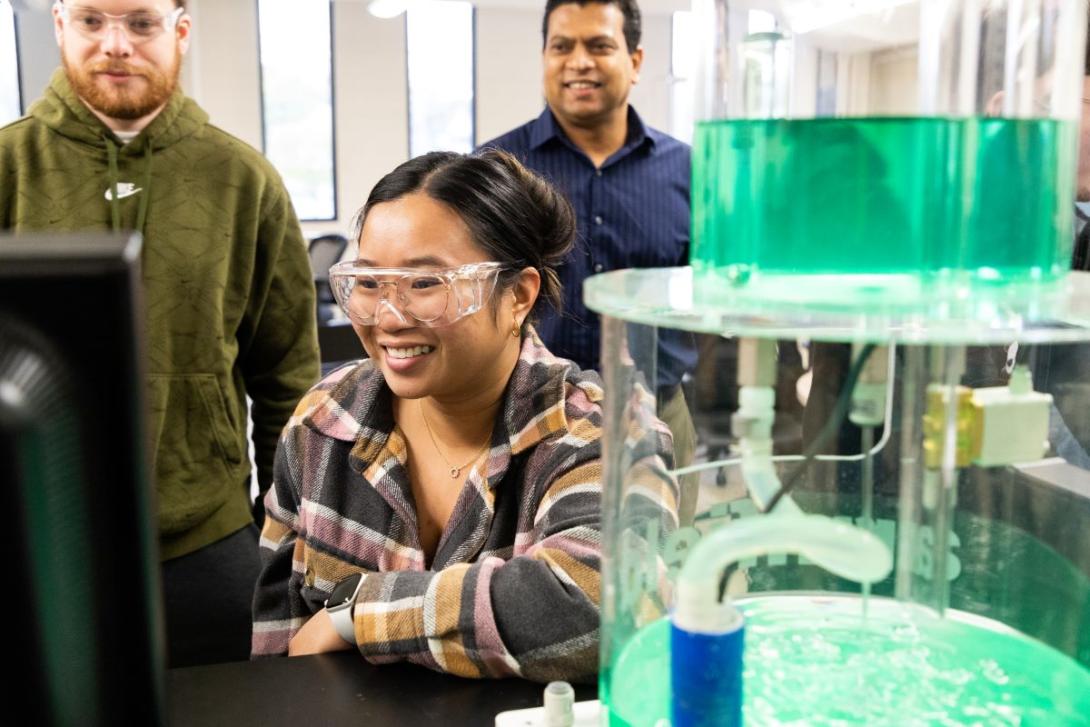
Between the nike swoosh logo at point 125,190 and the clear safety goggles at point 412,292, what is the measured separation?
2.08 feet

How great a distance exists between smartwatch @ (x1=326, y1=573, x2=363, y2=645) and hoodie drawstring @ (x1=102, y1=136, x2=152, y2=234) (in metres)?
0.88

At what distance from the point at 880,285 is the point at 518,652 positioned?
556 mm

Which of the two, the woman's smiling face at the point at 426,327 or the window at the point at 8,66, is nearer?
the woman's smiling face at the point at 426,327

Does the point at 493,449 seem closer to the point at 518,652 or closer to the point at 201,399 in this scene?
the point at 518,652

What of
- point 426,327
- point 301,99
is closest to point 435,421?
point 426,327

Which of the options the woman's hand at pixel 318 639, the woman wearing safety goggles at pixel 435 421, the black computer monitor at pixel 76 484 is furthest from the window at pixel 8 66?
the black computer monitor at pixel 76 484

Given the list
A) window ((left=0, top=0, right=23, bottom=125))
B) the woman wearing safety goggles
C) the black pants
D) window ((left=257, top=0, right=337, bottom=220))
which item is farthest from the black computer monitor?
window ((left=257, top=0, right=337, bottom=220))

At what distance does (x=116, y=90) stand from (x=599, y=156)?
1011 millimetres

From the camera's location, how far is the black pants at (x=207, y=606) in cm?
171

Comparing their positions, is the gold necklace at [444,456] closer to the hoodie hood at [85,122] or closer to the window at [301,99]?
the hoodie hood at [85,122]

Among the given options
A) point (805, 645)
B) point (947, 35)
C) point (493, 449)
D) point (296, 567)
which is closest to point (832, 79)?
point (947, 35)

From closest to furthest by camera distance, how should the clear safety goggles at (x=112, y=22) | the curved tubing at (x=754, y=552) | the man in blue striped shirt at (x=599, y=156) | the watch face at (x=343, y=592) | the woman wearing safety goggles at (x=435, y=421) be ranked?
Result: 1. the curved tubing at (x=754, y=552)
2. the watch face at (x=343, y=592)
3. the woman wearing safety goggles at (x=435, y=421)
4. the clear safety goggles at (x=112, y=22)
5. the man in blue striped shirt at (x=599, y=156)

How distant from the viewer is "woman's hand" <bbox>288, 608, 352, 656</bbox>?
1101 millimetres

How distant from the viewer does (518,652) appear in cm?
101
